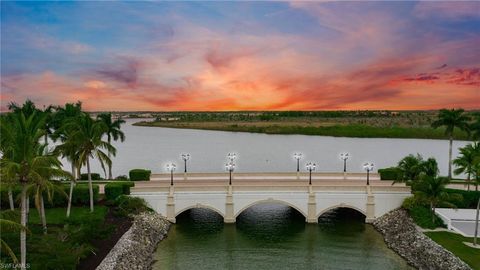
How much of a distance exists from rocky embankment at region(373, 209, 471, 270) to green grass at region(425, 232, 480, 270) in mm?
517

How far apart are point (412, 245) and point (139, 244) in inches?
938

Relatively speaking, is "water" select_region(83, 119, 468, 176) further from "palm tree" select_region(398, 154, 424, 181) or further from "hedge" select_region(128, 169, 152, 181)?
"palm tree" select_region(398, 154, 424, 181)

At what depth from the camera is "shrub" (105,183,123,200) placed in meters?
41.4

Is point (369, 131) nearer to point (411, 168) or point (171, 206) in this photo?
point (411, 168)

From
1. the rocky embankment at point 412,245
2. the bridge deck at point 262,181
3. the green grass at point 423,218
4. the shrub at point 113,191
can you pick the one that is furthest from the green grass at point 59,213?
the green grass at point 423,218

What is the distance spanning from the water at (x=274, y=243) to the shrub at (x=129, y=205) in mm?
3920

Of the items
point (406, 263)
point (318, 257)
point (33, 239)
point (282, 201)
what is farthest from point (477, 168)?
point (33, 239)

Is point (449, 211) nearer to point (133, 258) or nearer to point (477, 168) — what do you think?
point (477, 168)

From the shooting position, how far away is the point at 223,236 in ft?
129

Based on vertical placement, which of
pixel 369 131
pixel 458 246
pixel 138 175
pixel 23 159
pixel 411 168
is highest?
pixel 369 131

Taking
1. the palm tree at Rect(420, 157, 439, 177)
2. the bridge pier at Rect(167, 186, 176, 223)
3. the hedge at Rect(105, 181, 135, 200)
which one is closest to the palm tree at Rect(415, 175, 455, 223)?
the palm tree at Rect(420, 157, 439, 177)

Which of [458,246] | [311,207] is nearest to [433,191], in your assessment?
[458,246]

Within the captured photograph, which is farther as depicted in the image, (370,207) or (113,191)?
(370,207)

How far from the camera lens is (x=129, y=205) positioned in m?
39.7
